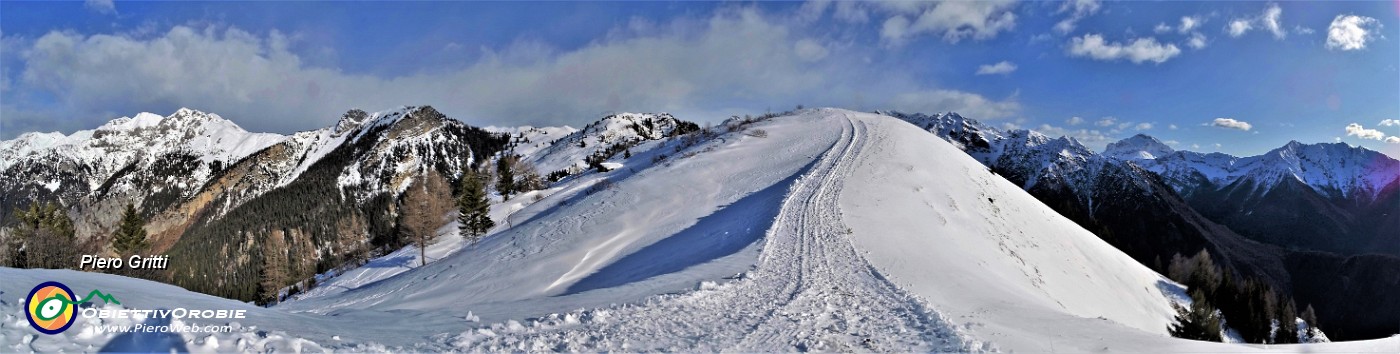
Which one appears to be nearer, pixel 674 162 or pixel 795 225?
pixel 795 225

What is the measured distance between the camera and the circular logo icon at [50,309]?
8.09m

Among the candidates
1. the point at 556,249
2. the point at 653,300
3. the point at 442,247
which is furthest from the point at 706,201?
the point at 653,300

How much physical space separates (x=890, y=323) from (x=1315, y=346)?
287 inches

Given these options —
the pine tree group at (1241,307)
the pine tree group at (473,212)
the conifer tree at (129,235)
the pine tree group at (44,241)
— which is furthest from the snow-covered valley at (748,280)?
the conifer tree at (129,235)

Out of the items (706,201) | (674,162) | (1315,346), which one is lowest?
(1315,346)

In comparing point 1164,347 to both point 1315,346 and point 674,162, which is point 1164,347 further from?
point 674,162

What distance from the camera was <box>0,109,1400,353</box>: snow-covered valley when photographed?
10.7 metres

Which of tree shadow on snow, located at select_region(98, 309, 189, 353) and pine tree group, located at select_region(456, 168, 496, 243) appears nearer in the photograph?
tree shadow on snow, located at select_region(98, 309, 189, 353)

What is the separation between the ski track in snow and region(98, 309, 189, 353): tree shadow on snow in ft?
12.8

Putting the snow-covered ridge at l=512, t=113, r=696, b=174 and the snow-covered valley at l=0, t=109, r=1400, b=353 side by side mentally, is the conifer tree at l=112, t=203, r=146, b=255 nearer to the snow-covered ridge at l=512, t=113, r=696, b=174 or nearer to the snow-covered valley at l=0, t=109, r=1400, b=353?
the snow-covered valley at l=0, t=109, r=1400, b=353

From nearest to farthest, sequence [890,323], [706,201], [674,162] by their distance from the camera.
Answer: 1. [890,323]
2. [706,201]
3. [674,162]

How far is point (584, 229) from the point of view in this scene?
113ft

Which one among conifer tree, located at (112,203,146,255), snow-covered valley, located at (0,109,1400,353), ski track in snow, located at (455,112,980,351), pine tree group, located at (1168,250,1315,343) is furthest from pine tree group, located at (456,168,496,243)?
pine tree group, located at (1168,250,1315,343)

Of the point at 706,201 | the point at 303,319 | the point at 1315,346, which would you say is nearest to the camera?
the point at 1315,346
